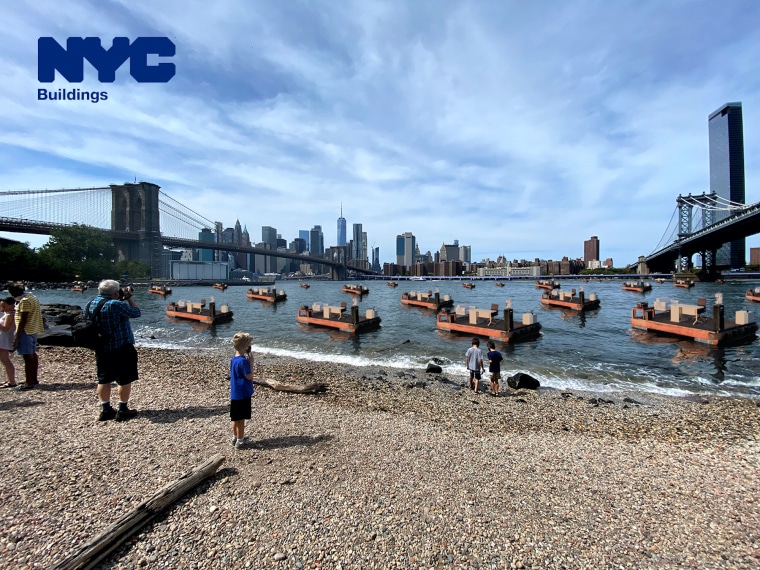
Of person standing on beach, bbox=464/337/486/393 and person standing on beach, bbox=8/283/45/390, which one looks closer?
person standing on beach, bbox=8/283/45/390

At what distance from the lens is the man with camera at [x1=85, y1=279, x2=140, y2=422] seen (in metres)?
5.78

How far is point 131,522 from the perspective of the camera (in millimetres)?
3469

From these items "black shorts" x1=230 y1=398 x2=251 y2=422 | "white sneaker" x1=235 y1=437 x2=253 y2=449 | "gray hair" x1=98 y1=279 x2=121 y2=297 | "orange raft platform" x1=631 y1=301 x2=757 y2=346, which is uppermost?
"gray hair" x1=98 y1=279 x2=121 y2=297

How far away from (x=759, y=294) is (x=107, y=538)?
68.6 metres

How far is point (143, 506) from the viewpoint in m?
3.65

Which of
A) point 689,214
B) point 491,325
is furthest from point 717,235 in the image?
point 491,325

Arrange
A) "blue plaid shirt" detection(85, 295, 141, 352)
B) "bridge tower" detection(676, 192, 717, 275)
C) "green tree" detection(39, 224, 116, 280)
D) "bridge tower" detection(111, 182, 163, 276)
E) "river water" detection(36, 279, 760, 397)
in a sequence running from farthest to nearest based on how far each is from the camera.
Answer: "bridge tower" detection(676, 192, 717, 275)
"bridge tower" detection(111, 182, 163, 276)
"green tree" detection(39, 224, 116, 280)
"river water" detection(36, 279, 760, 397)
"blue plaid shirt" detection(85, 295, 141, 352)

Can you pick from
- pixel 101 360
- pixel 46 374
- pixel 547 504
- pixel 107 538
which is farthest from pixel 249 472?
pixel 46 374

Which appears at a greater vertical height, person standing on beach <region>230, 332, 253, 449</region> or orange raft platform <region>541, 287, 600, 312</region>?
person standing on beach <region>230, 332, 253, 449</region>

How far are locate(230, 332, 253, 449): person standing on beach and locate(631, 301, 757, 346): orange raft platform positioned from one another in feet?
83.8

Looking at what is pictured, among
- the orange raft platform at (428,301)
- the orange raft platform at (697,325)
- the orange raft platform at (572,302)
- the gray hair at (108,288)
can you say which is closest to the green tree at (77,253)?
the orange raft platform at (428,301)

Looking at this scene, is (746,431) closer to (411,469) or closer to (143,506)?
(411,469)

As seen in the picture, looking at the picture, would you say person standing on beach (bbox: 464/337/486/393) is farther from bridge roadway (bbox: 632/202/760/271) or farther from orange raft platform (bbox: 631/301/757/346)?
bridge roadway (bbox: 632/202/760/271)

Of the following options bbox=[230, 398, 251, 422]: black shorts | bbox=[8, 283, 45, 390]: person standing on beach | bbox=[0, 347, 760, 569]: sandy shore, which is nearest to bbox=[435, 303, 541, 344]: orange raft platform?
bbox=[0, 347, 760, 569]: sandy shore
